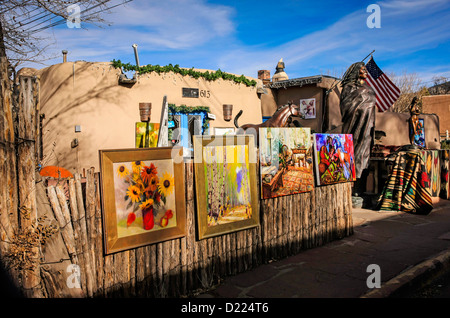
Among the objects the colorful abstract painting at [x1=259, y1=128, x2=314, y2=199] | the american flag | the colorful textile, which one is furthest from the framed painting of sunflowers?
the american flag

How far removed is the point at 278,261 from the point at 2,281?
3339 millimetres

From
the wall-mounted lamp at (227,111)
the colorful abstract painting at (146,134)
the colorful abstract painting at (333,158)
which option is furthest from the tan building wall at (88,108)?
the colorful abstract painting at (333,158)

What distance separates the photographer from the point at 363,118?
8.77 metres

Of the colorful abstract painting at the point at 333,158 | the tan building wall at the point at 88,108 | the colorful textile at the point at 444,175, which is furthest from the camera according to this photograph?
the tan building wall at the point at 88,108

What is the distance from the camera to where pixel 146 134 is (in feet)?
37.3

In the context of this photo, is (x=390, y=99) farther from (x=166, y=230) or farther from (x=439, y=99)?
(x=439, y=99)

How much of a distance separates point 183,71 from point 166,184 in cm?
954

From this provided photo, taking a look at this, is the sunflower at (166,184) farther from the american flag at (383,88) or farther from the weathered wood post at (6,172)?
the american flag at (383,88)

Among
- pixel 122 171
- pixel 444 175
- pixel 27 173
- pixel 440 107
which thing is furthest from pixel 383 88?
pixel 440 107

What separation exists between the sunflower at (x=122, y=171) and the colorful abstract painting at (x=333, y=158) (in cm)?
329

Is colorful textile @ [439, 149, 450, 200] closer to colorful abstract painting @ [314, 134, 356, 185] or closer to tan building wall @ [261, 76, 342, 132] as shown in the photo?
tan building wall @ [261, 76, 342, 132]

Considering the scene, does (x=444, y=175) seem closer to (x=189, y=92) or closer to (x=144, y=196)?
(x=189, y=92)

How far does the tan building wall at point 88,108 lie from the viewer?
35.9 ft
